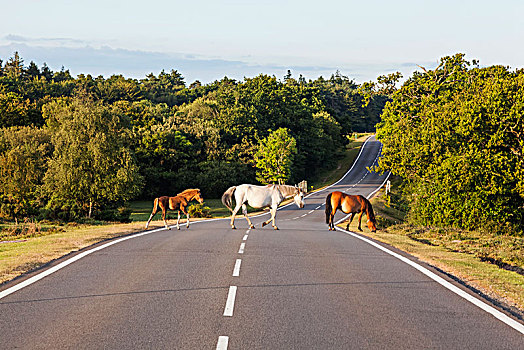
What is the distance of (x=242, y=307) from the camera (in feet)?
27.0

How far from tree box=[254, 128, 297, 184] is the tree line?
0.66 feet

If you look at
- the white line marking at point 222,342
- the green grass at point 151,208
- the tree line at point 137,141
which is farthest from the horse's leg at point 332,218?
the green grass at point 151,208

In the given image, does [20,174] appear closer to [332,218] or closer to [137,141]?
[137,141]

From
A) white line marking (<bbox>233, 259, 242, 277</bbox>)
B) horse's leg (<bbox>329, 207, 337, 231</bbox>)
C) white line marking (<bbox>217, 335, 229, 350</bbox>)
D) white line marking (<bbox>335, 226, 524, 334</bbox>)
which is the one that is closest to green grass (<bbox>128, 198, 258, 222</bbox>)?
horse's leg (<bbox>329, 207, 337, 231</bbox>)

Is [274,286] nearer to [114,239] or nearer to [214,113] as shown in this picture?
[114,239]

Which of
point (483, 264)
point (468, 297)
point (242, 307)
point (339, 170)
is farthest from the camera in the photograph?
point (339, 170)

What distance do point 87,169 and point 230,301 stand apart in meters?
51.7

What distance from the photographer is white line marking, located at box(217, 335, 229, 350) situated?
245 inches

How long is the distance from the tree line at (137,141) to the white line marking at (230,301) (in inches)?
1639

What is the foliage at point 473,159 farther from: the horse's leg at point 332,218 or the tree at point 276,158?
the tree at point 276,158

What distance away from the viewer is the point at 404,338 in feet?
22.1

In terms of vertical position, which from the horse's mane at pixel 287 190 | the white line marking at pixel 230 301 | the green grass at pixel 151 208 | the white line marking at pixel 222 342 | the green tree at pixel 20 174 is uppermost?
the horse's mane at pixel 287 190

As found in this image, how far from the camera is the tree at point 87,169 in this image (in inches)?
2174

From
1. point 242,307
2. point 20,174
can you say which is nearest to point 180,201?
point 242,307
